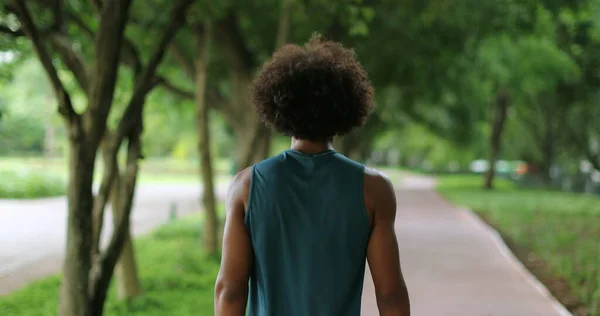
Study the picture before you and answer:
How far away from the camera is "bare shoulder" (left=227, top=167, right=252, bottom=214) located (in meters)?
2.10

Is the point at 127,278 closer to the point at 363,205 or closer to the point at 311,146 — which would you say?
the point at 311,146

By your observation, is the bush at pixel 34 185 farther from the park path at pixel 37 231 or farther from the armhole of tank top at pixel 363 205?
the armhole of tank top at pixel 363 205

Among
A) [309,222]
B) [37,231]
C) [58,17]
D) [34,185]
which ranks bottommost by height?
[37,231]

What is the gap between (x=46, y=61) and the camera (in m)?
4.29

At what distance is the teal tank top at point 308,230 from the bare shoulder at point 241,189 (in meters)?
0.02

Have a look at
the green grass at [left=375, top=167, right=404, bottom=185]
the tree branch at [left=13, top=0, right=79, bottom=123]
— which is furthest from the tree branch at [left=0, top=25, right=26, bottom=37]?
the green grass at [left=375, top=167, right=404, bottom=185]

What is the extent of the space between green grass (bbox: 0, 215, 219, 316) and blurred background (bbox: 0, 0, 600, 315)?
3cm

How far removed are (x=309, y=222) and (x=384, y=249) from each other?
252 millimetres

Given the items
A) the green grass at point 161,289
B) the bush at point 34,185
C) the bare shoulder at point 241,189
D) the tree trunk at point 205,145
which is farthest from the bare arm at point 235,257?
the bush at point 34,185

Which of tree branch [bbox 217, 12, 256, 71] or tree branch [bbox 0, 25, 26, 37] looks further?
tree branch [bbox 217, 12, 256, 71]

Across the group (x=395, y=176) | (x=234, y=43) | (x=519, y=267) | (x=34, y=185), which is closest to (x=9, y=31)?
(x=519, y=267)

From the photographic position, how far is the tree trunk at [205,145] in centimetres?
991

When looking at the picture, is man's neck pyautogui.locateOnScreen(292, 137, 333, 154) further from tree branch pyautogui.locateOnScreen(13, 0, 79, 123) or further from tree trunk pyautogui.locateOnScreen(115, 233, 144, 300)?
tree trunk pyautogui.locateOnScreen(115, 233, 144, 300)

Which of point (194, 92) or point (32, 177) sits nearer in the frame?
point (194, 92)
